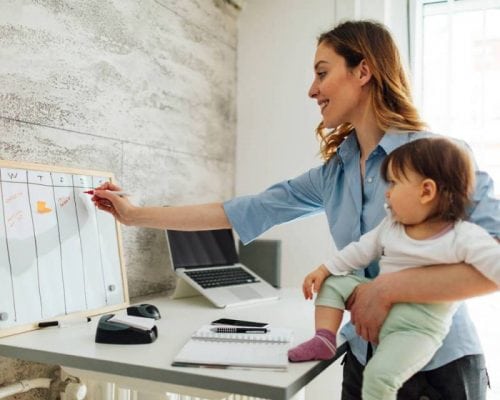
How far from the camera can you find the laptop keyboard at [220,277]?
1.74m

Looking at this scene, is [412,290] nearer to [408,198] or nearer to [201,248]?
[408,198]

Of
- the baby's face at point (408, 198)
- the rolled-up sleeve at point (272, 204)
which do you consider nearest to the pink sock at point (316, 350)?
the baby's face at point (408, 198)

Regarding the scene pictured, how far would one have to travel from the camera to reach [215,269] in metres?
1.88

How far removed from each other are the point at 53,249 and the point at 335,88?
82 cm

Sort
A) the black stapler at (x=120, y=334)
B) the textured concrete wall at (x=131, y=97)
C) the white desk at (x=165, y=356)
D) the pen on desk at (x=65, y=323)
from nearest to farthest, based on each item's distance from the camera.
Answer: the white desk at (x=165, y=356), the black stapler at (x=120, y=334), the pen on desk at (x=65, y=323), the textured concrete wall at (x=131, y=97)

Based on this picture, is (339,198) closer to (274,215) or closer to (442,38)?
(274,215)

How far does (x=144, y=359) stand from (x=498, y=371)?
1603 millimetres

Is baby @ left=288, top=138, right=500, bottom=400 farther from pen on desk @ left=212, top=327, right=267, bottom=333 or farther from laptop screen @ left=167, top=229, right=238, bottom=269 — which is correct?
laptop screen @ left=167, top=229, right=238, bottom=269

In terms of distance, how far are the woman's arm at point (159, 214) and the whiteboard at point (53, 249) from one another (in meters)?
0.07

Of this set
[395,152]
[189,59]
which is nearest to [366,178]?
[395,152]

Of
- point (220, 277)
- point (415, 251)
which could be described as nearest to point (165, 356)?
point (415, 251)

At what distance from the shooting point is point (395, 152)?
1.07m

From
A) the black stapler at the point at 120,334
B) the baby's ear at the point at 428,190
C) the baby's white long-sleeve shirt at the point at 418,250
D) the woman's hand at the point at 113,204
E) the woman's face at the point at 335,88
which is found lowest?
the black stapler at the point at 120,334

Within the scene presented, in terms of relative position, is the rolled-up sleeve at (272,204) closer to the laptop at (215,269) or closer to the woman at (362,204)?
the woman at (362,204)
